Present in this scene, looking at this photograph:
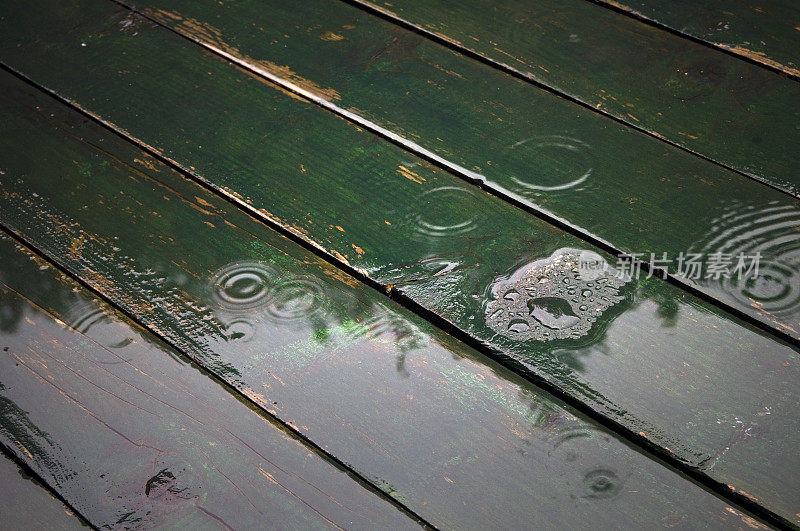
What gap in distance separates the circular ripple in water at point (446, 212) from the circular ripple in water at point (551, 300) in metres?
0.13

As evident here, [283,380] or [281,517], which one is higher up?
[283,380]

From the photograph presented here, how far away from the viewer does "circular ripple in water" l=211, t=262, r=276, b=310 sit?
3.36 feet

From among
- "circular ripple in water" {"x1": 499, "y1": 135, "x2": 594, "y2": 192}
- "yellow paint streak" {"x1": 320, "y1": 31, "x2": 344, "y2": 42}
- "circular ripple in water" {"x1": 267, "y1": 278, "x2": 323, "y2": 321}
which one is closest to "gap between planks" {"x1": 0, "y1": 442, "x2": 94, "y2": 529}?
"circular ripple in water" {"x1": 267, "y1": 278, "x2": 323, "y2": 321}

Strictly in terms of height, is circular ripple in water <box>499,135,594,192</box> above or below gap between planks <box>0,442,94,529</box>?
above

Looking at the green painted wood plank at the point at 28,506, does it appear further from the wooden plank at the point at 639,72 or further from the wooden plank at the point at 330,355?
the wooden plank at the point at 639,72

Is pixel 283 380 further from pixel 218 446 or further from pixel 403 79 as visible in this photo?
pixel 403 79

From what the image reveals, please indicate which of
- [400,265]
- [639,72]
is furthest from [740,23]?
[400,265]

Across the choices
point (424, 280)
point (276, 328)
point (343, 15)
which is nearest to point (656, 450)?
point (424, 280)

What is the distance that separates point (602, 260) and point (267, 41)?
0.82 meters

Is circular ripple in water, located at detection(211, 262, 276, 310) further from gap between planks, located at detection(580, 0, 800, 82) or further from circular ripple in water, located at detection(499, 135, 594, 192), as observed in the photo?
gap between planks, located at detection(580, 0, 800, 82)

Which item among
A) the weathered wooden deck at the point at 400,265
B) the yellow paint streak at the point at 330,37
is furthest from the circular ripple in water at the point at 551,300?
the yellow paint streak at the point at 330,37

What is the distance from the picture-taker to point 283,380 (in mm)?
935

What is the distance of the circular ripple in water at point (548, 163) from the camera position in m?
1.15

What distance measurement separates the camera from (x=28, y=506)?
0.83 m
